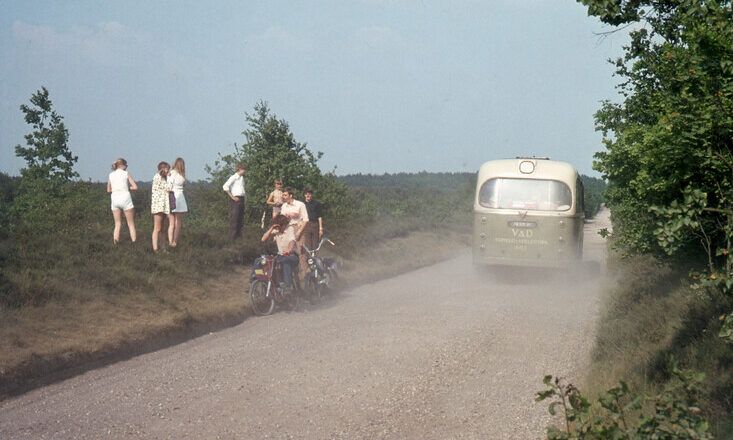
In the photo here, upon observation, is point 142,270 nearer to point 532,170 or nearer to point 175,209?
point 175,209

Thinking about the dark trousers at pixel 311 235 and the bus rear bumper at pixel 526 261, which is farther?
the bus rear bumper at pixel 526 261

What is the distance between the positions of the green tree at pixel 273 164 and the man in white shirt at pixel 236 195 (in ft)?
9.90

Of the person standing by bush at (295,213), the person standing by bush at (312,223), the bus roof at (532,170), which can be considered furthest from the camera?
the bus roof at (532,170)

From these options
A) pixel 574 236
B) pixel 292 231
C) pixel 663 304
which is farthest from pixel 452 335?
pixel 574 236

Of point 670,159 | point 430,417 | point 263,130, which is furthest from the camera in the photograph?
point 263,130

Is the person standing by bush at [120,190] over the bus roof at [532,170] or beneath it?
beneath

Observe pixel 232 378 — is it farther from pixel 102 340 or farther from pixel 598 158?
pixel 598 158

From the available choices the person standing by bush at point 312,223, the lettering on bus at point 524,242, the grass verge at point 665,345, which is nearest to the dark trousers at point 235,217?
the person standing by bush at point 312,223

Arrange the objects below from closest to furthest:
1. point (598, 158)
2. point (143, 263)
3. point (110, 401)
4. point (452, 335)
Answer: point (110, 401), point (452, 335), point (598, 158), point (143, 263)

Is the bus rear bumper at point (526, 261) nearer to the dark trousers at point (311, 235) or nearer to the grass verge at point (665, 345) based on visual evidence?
the dark trousers at point (311, 235)

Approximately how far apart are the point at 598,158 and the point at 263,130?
12030 mm

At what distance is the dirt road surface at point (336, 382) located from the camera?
583 cm

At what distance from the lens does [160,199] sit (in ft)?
45.6

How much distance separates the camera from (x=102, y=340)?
29.4ft
